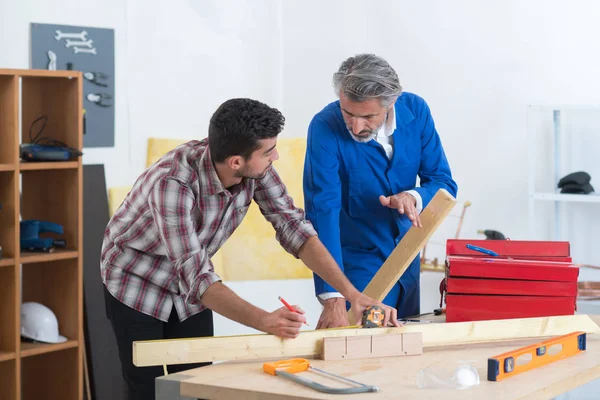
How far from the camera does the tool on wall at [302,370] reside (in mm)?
1813

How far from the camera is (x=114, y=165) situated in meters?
4.39

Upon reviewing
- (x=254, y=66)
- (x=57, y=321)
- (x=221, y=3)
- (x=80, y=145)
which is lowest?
(x=57, y=321)

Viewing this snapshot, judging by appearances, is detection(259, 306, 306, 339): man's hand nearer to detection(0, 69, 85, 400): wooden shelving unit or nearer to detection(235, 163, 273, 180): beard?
detection(235, 163, 273, 180): beard

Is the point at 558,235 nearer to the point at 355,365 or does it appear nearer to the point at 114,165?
the point at 114,165

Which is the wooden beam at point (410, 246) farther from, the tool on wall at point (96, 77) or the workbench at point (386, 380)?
the tool on wall at point (96, 77)

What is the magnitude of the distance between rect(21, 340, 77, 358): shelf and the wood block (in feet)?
6.25

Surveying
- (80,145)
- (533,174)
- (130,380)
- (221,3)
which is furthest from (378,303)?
(221,3)

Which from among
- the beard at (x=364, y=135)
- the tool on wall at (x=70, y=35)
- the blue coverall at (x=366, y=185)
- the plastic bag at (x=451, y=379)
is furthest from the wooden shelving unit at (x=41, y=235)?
the plastic bag at (x=451, y=379)

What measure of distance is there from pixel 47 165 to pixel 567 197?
2411 millimetres

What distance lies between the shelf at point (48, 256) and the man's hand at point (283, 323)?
1799mm

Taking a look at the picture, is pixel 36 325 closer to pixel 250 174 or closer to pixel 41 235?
pixel 41 235

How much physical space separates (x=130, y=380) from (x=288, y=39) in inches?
123

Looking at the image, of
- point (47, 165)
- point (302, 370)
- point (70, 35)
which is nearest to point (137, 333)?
point (302, 370)

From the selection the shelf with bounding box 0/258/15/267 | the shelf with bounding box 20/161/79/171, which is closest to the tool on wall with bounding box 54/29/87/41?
the shelf with bounding box 20/161/79/171
